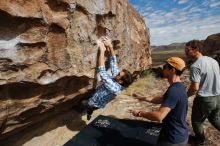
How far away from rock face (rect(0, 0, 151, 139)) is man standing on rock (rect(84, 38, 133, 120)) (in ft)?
0.58

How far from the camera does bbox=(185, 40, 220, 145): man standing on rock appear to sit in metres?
5.57

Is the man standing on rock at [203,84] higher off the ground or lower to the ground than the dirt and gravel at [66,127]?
higher

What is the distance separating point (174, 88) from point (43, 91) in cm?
228

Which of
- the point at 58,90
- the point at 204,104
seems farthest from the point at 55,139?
the point at 204,104

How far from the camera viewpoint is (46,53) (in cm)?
478

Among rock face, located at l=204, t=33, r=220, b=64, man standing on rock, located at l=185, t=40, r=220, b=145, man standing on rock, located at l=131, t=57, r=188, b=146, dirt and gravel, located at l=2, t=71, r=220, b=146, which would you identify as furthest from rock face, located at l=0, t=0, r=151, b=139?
rock face, located at l=204, t=33, r=220, b=64

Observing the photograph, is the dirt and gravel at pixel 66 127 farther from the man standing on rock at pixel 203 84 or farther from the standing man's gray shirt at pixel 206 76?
the standing man's gray shirt at pixel 206 76

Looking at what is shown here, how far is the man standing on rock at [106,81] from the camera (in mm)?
5844

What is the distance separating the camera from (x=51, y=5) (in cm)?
468

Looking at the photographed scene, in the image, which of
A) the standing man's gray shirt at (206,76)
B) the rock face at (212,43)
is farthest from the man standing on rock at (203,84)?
the rock face at (212,43)

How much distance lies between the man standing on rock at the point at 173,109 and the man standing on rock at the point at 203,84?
1.42 m

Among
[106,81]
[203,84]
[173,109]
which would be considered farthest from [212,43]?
[173,109]

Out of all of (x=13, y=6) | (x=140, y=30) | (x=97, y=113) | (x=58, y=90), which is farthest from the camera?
(x=140, y=30)

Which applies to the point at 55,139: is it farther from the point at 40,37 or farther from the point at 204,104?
the point at 204,104
